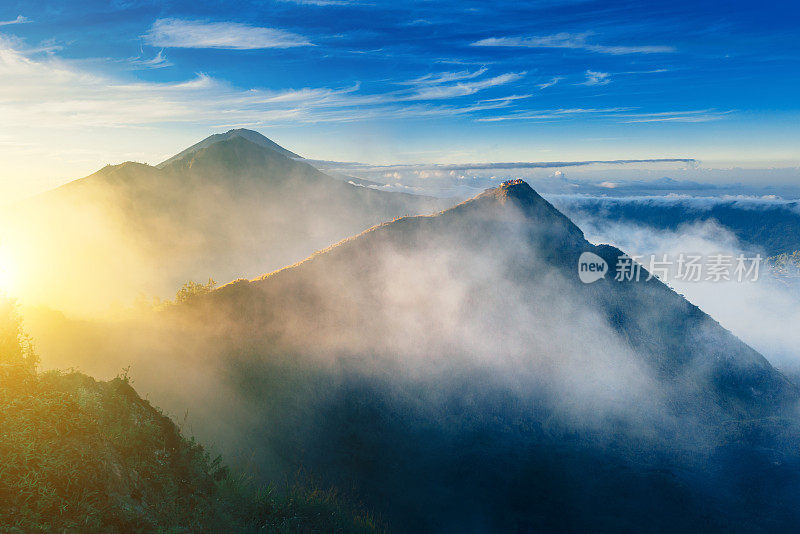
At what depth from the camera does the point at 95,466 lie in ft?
52.3

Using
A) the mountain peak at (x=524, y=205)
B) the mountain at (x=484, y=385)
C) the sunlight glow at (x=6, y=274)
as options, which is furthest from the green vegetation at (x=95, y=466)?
the mountain peak at (x=524, y=205)

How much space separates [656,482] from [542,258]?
3723 cm

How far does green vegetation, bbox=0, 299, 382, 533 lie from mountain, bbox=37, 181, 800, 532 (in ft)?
50.9

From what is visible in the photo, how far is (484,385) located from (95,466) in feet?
161

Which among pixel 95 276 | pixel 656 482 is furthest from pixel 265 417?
pixel 95 276

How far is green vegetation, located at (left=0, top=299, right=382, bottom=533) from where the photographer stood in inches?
530

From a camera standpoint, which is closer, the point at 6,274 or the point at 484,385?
the point at 6,274

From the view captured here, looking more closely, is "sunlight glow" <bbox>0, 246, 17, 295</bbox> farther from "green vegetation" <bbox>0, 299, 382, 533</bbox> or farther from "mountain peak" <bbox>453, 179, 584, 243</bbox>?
"mountain peak" <bbox>453, 179, 584, 243</bbox>

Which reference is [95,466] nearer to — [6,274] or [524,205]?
[6,274]

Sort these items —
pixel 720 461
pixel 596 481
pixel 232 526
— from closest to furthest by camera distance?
1. pixel 232 526
2. pixel 596 481
3. pixel 720 461

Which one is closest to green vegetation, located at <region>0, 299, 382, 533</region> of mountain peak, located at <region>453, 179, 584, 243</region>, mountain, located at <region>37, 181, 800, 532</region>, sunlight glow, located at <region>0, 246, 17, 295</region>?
sunlight glow, located at <region>0, 246, 17, 295</region>

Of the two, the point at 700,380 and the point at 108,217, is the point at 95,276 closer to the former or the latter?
the point at 108,217

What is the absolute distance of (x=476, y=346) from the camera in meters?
61.5

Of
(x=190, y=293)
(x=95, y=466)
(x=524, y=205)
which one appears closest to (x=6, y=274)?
(x=95, y=466)
